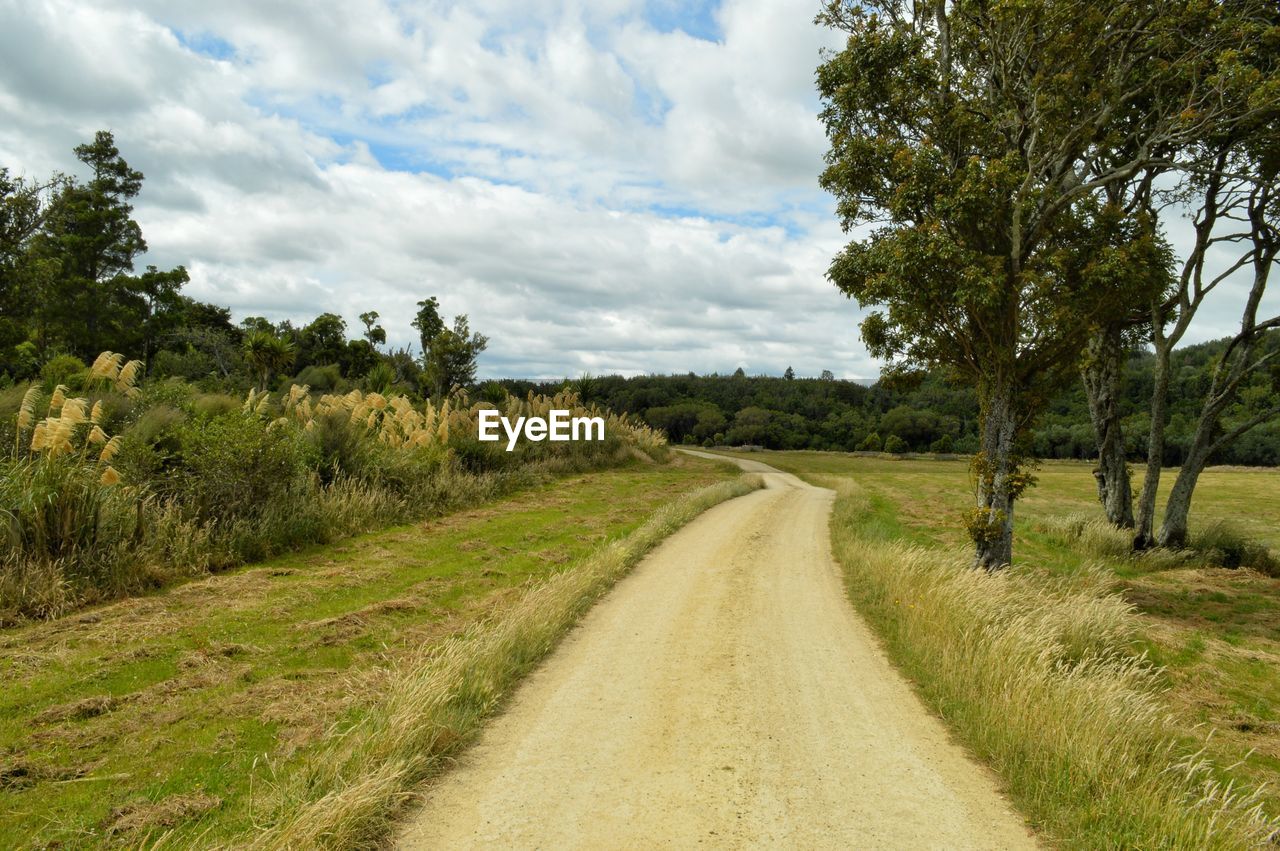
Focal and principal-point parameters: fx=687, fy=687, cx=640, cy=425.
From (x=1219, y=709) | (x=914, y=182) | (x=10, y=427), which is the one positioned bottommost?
(x=1219, y=709)

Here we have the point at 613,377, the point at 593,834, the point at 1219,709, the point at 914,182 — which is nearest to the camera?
the point at 593,834

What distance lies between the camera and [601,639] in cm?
932

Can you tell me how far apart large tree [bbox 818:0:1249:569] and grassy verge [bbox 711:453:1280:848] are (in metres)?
3.17

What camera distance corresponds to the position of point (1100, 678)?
7.85 m

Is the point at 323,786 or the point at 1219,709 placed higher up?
the point at 323,786

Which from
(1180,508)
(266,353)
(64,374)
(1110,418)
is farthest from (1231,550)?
(266,353)

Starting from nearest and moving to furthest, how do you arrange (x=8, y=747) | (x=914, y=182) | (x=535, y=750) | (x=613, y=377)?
(x=8, y=747) < (x=535, y=750) < (x=914, y=182) < (x=613, y=377)

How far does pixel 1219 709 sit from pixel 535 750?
30.2 ft

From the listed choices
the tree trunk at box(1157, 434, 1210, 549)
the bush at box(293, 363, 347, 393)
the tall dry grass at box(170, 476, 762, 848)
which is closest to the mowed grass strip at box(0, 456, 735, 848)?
the tall dry grass at box(170, 476, 762, 848)

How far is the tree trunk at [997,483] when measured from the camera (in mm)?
14008

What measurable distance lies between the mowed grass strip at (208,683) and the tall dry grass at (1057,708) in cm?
587

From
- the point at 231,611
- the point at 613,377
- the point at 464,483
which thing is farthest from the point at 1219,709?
the point at 613,377

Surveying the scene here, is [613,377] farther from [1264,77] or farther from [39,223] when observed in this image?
→ [1264,77]

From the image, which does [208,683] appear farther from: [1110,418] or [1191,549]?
[1191,549]
